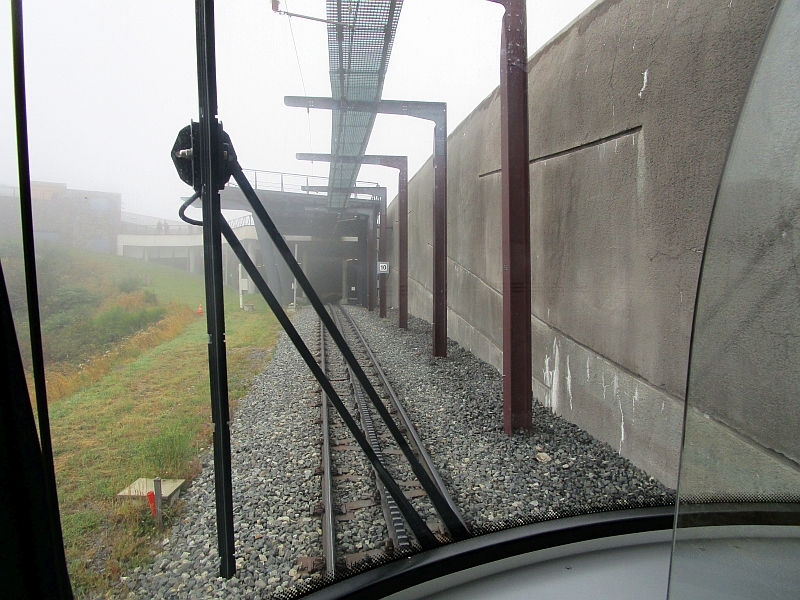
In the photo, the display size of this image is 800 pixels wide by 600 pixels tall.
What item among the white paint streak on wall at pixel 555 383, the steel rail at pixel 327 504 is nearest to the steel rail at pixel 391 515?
the steel rail at pixel 327 504

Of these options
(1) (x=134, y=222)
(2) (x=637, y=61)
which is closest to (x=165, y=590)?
(1) (x=134, y=222)

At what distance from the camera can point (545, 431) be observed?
5.13 m

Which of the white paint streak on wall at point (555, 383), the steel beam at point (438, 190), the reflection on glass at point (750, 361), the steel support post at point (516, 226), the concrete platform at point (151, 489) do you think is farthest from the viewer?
the steel beam at point (438, 190)

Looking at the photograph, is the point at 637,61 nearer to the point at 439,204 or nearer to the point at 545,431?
the point at 545,431

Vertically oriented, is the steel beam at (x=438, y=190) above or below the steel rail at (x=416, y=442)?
above

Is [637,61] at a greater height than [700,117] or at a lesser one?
greater

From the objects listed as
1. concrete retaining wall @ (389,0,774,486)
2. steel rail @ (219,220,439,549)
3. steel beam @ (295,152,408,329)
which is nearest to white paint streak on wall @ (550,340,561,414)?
concrete retaining wall @ (389,0,774,486)

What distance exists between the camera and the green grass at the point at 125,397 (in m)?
1.94

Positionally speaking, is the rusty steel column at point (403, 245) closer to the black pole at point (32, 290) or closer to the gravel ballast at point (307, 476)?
the gravel ballast at point (307, 476)

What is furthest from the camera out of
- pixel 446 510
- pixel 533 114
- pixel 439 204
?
pixel 439 204

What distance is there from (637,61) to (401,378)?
4.52 m

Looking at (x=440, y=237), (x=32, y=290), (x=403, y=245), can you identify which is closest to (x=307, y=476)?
(x=32, y=290)

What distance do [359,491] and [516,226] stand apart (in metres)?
3.02

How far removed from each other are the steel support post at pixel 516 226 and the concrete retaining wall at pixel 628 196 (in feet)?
1.52
